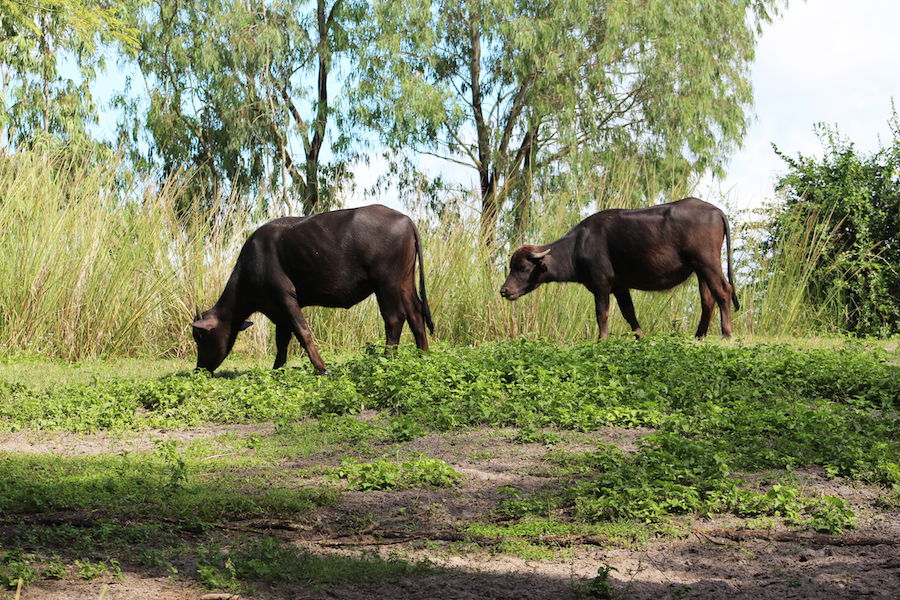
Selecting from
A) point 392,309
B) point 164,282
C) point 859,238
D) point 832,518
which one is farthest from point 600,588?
point 859,238

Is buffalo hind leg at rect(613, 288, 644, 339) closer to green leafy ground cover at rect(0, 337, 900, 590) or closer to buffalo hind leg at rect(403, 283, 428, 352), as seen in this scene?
green leafy ground cover at rect(0, 337, 900, 590)

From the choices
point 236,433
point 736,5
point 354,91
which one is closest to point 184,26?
point 354,91

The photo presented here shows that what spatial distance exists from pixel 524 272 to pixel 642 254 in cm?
142

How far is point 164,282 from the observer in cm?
1190

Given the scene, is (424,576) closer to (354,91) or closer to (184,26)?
(354,91)

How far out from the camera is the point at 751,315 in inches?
517

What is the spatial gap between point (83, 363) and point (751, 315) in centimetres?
933

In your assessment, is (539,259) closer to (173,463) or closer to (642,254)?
(642,254)

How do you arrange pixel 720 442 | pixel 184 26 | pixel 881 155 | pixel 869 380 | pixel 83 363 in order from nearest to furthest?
pixel 720 442
pixel 869 380
pixel 83 363
pixel 881 155
pixel 184 26

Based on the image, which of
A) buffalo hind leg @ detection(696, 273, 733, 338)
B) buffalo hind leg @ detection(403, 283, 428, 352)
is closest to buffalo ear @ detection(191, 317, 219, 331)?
buffalo hind leg @ detection(403, 283, 428, 352)

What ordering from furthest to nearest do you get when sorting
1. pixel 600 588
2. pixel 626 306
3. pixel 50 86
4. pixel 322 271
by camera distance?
pixel 50 86 → pixel 626 306 → pixel 322 271 → pixel 600 588

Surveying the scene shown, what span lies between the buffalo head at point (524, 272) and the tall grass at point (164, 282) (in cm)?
128

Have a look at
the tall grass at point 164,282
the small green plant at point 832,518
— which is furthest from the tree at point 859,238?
the small green plant at point 832,518

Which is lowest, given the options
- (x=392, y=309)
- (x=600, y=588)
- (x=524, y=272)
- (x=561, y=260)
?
(x=600, y=588)
